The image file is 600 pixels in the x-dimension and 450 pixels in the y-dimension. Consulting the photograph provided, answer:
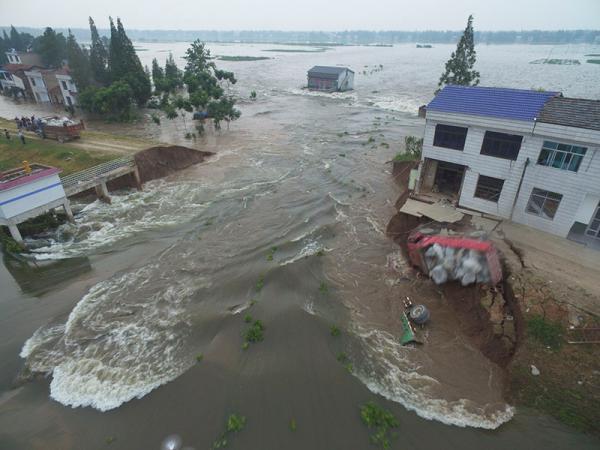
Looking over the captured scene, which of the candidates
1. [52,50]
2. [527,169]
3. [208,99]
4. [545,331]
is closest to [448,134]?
[527,169]

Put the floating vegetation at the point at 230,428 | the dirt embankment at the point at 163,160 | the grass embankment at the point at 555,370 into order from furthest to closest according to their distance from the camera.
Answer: the dirt embankment at the point at 163,160, the grass embankment at the point at 555,370, the floating vegetation at the point at 230,428

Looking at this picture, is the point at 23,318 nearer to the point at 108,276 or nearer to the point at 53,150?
the point at 108,276

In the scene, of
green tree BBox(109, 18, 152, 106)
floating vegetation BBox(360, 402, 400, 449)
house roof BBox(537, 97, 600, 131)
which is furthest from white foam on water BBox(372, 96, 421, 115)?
floating vegetation BBox(360, 402, 400, 449)

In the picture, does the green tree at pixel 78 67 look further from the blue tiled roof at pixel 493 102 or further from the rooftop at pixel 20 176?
the blue tiled roof at pixel 493 102

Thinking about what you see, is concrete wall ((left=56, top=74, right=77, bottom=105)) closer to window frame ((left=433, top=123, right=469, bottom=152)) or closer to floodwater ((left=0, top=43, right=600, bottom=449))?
floodwater ((left=0, top=43, right=600, bottom=449))

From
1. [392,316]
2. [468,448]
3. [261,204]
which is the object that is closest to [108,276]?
[261,204]

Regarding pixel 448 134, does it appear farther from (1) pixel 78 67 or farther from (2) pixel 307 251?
(1) pixel 78 67

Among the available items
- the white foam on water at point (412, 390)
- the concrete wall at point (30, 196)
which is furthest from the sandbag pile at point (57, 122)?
the white foam on water at point (412, 390)
